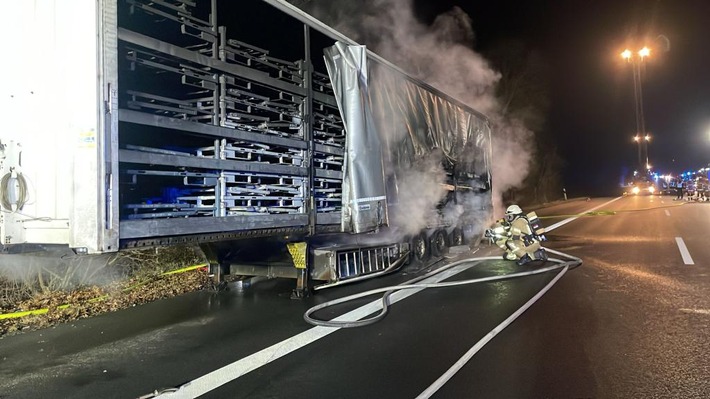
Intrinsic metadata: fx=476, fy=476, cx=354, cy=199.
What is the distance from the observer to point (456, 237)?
35.7 feet

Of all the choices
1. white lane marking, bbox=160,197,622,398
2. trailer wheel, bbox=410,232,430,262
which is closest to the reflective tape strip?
white lane marking, bbox=160,197,622,398

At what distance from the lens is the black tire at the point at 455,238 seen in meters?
10.5

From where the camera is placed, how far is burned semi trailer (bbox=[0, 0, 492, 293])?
364 cm

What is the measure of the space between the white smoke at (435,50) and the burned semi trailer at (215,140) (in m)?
2.82

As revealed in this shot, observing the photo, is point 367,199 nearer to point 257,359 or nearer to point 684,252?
point 257,359

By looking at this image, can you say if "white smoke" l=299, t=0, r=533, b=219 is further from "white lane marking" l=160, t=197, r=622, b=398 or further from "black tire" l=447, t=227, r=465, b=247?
"white lane marking" l=160, t=197, r=622, b=398

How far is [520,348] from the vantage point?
4238 millimetres

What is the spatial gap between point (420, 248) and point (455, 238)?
7.49 feet

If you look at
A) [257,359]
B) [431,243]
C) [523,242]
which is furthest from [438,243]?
[257,359]

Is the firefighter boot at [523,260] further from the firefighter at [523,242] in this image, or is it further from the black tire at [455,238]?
the black tire at [455,238]

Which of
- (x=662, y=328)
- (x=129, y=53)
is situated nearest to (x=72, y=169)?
(x=129, y=53)

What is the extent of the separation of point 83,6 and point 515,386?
14.1 ft

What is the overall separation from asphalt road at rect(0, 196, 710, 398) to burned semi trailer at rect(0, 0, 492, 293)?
1.00m

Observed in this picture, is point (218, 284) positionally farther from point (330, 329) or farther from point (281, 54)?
point (281, 54)
